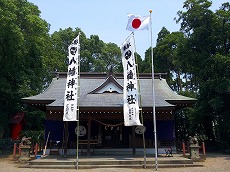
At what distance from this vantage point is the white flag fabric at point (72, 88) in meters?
13.3

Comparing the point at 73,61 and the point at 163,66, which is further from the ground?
the point at 163,66

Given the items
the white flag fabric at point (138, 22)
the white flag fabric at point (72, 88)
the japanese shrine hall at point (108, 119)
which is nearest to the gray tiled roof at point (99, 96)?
the japanese shrine hall at point (108, 119)

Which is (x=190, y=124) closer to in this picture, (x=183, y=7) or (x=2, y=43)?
(x=183, y=7)

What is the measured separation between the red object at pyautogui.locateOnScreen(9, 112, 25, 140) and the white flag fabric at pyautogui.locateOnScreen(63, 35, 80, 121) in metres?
13.7

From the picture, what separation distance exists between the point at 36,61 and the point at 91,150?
12.7 m

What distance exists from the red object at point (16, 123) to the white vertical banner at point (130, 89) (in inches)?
630

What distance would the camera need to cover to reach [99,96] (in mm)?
17609

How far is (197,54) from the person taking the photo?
21656 millimetres

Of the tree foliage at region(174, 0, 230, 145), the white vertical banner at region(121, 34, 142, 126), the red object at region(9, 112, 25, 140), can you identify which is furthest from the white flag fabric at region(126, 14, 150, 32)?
the red object at region(9, 112, 25, 140)

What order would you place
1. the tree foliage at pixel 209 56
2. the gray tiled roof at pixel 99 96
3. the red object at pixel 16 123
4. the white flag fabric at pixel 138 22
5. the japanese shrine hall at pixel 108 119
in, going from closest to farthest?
the white flag fabric at pixel 138 22
the japanese shrine hall at pixel 108 119
the gray tiled roof at pixel 99 96
the tree foliage at pixel 209 56
the red object at pixel 16 123

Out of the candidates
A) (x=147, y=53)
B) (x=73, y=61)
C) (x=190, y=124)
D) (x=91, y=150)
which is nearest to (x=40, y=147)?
(x=91, y=150)

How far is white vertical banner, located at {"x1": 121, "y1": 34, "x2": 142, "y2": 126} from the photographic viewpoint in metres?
13.0

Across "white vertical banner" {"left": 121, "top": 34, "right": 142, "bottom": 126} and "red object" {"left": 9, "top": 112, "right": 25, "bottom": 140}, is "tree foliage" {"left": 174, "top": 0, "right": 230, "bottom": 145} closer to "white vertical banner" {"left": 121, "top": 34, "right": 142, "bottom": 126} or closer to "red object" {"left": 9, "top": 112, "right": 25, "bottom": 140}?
"white vertical banner" {"left": 121, "top": 34, "right": 142, "bottom": 126}

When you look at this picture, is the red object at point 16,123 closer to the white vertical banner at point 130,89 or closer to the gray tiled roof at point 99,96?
the gray tiled roof at point 99,96
